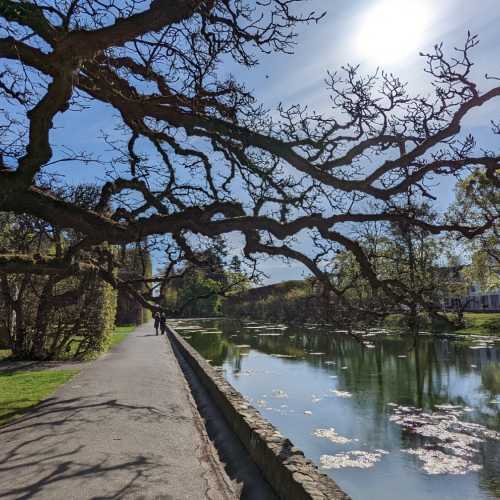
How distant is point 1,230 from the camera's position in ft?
45.6

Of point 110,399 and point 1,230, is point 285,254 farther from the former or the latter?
point 1,230

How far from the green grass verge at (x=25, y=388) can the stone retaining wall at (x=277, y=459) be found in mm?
4101

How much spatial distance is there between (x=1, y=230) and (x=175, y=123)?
8.29 m

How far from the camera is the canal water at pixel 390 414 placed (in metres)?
8.63

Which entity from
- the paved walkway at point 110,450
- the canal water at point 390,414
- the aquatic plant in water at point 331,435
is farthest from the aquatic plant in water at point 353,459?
the paved walkway at point 110,450

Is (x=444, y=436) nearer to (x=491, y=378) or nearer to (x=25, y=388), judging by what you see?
(x=491, y=378)

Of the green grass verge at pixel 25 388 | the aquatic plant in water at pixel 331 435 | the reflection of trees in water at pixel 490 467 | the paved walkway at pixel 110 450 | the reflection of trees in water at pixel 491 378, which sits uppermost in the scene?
the green grass verge at pixel 25 388

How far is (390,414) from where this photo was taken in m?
12.9

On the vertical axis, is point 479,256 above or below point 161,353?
above

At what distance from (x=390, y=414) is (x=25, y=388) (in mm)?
9193

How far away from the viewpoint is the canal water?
863 cm

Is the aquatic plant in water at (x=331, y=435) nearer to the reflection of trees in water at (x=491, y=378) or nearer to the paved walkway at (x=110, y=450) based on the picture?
the paved walkway at (x=110, y=450)

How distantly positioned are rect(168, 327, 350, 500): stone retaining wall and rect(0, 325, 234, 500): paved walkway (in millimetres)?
615

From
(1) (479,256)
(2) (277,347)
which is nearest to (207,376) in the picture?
(2) (277,347)
